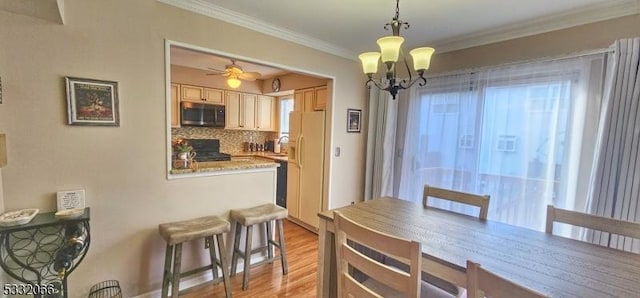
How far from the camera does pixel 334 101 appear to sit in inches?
130

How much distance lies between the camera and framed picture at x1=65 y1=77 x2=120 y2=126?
170 cm

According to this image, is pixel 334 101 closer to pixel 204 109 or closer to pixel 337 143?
pixel 337 143

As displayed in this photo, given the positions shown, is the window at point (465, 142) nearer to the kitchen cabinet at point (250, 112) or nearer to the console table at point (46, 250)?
the console table at point (46, 250)

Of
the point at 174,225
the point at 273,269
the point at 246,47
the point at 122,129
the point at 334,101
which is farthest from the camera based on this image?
the point at 334,101

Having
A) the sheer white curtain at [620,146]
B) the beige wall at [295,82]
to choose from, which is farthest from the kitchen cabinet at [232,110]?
the sheer white curtain at [620,146]

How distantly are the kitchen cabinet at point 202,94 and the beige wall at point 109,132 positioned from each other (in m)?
2.48

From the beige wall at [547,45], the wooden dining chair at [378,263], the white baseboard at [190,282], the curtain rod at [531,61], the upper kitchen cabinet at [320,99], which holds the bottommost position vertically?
the white baseboard at [190,282]

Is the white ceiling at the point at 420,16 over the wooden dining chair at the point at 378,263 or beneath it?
over

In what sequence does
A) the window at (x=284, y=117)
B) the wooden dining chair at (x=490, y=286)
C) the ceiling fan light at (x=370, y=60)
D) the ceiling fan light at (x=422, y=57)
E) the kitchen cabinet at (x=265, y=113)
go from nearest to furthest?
the wooden dining chair at (x=490, y=286)
the ceiling fan light at (x=422, y=57)
the ceiling fan light at (x=370, y=60)
the kitchen cabinet at (x=265, y=113)
the window at (x=284, y=117)

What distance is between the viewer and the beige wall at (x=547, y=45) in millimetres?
2006

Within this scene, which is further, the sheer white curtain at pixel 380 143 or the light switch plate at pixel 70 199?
the sheer white curtain at pixel 380 143

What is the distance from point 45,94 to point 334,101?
2521mm

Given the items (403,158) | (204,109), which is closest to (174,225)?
(403,158)

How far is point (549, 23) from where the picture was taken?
Result: 2254 mm
